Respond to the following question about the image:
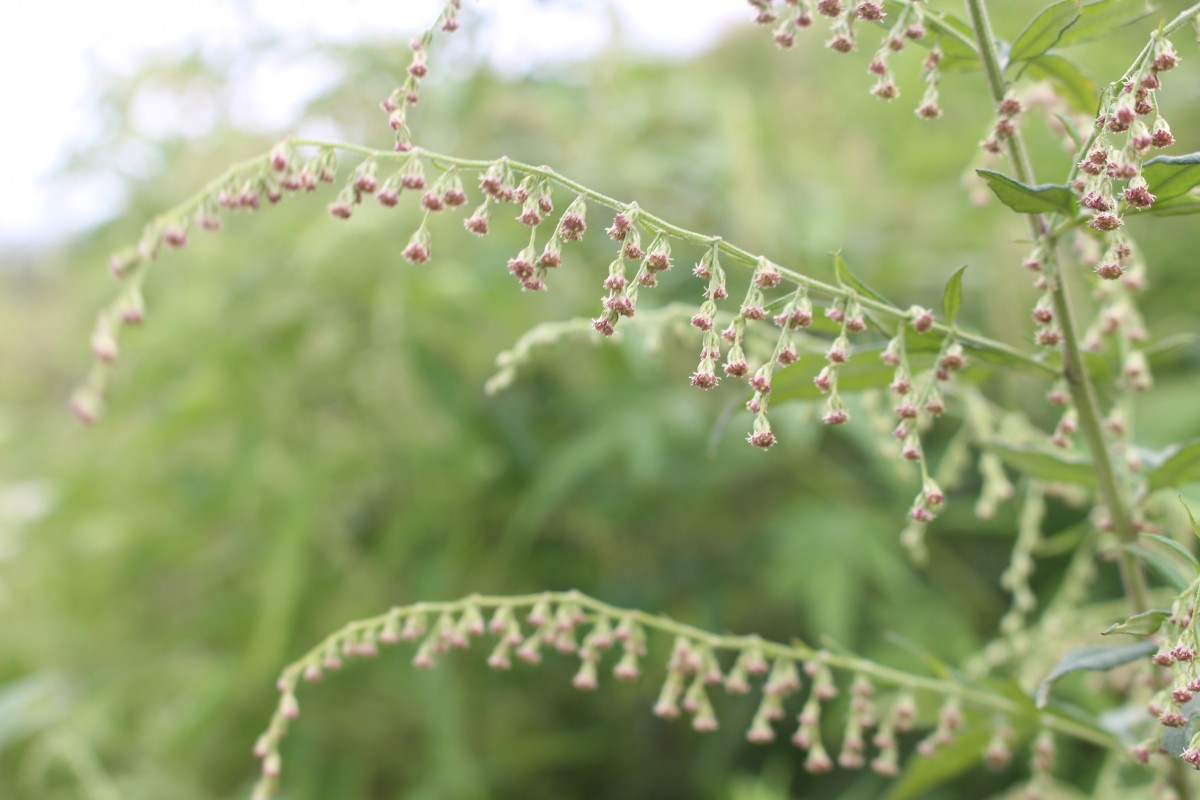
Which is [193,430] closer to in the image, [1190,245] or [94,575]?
[94,575]

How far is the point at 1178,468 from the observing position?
651 millimetres

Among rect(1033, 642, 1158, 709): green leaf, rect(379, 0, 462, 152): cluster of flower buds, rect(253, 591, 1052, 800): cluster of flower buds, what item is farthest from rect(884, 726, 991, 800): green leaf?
rect(379, 0, 462, 152): cluster of flower buds

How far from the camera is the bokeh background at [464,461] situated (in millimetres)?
1542

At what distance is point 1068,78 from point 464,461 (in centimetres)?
102

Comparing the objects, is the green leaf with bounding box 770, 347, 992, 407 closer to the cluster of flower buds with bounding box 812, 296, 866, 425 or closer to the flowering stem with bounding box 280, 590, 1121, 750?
the cluster of flower buds with bounding box 812, 296, 866, 425

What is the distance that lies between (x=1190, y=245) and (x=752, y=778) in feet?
3.88

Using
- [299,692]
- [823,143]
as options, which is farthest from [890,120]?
[299,692]

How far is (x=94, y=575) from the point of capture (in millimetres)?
2012

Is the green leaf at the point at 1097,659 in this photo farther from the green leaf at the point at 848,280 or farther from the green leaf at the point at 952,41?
the green leaf at the point at 952,41

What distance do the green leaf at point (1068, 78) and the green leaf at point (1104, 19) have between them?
0.05ft

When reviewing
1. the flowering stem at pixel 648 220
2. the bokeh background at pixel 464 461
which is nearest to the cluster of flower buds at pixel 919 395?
the flowering stem at pixel 648 220

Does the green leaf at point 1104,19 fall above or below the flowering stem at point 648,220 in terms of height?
above

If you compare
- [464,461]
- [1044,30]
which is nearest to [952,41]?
[1044,30]

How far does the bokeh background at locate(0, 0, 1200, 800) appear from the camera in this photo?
154 centimetres
